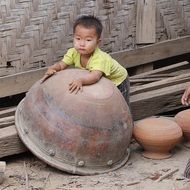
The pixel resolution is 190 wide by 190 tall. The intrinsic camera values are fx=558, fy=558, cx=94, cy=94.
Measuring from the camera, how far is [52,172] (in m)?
5.21

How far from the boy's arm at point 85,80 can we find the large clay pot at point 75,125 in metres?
0.05

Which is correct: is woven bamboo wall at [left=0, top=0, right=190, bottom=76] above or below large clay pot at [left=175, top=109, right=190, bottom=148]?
above

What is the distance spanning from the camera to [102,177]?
16.8 feet

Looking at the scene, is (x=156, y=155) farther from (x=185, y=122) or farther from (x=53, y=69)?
(x=53, y=69)

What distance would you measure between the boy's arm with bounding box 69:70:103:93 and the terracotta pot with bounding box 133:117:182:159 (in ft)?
2.48

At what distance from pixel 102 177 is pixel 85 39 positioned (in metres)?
1.31

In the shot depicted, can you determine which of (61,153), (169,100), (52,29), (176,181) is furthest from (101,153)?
(52,29)

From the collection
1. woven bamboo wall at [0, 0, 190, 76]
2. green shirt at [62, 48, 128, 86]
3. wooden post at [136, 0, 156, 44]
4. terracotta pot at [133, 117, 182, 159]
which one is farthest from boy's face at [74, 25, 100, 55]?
wooden post at [136, 0, 156, 44]

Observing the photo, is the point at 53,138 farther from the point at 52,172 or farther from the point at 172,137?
the point at 172,137

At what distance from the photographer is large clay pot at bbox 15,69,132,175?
5008 mm

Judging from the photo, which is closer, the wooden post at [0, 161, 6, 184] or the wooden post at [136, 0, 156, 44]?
the wooden post at [0, 161, 6, 184]

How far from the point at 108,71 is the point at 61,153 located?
949 millimetres

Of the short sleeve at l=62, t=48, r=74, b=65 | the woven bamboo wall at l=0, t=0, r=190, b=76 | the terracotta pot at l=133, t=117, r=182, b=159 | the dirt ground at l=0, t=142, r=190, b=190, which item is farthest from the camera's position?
the woven bamboo wall at l=0, t=0, r=190, b=76

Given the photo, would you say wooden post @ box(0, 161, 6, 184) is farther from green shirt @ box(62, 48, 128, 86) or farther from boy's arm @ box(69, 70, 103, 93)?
green shirt @ box(62, 48, 128, 86)
